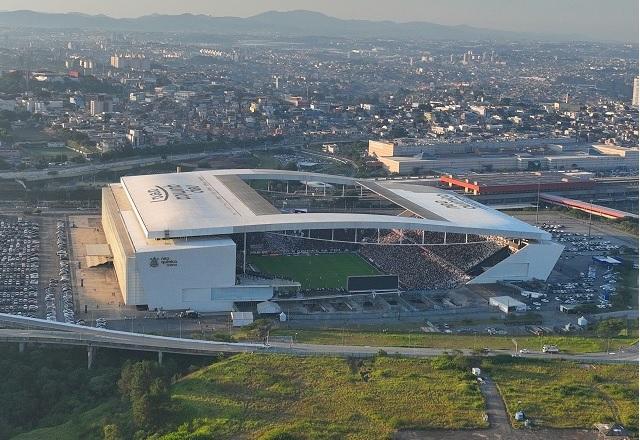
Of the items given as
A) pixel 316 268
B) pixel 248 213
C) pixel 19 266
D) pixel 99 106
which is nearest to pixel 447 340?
pixel 316 268

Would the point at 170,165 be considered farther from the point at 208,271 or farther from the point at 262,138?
the point at 208,271

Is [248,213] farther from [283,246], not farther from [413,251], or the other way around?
[413,251]

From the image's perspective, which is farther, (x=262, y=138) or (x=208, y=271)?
(x=262, y=138)

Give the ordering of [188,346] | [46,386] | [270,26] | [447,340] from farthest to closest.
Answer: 1. [270,26]
2. [447,340]
3. [188,346]
4. [46,386]

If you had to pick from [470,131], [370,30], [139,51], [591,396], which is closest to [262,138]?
[470,131]

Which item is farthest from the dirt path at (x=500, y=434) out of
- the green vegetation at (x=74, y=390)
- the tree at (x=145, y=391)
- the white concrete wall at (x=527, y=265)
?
the white concrete wall at (x=527, y=265)

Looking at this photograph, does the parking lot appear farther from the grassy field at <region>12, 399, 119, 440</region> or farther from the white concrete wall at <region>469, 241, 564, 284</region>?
the white concrete wall at <region>469, 241, 564, 284</region>

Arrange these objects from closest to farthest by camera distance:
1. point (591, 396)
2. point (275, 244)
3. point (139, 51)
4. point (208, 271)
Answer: point (591, 396) → point (208, 271) → point (275, 244) → point (139, 51)
